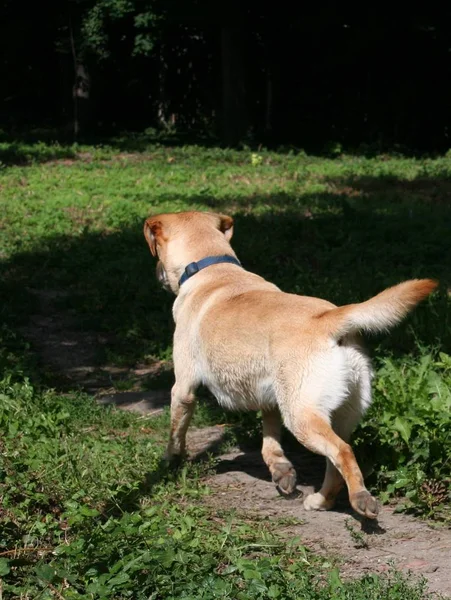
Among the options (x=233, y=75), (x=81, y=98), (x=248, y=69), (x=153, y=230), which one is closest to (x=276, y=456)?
(x=153, y=230)

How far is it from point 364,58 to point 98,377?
17.2m

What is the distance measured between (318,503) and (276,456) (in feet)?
1.31

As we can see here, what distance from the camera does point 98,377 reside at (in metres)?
7.84

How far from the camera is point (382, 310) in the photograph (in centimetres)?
442

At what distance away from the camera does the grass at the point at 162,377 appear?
13.2ft

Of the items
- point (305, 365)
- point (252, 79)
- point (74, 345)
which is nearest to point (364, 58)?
point (252, 79)

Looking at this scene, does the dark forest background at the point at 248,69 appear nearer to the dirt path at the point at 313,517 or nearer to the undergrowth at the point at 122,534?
the dirt path at the point at 313,517

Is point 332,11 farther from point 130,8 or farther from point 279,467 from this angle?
point 279,467

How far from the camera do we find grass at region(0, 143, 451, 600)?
4.02 meters

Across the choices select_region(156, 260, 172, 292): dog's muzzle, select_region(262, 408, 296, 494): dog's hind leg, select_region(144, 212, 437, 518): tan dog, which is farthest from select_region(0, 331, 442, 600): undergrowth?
select_region(156, 260, 172, 292): dog's muzzle

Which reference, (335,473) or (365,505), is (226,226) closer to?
(335,473)

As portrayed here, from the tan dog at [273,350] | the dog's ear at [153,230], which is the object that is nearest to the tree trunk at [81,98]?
the dog's ear at [153,230]

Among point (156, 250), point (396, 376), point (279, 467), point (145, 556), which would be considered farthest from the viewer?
point (156, 250)

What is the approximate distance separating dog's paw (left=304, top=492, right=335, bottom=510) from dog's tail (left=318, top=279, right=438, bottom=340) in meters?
0.97
